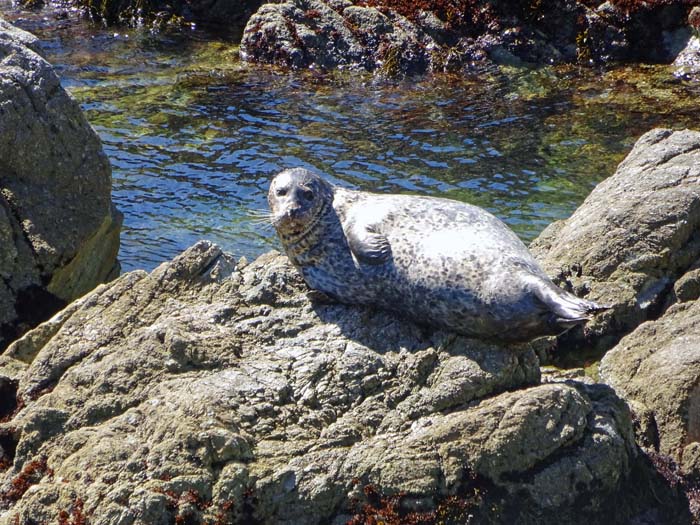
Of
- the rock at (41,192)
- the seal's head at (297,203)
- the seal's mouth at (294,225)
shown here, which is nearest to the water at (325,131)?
the rock at (41,192)

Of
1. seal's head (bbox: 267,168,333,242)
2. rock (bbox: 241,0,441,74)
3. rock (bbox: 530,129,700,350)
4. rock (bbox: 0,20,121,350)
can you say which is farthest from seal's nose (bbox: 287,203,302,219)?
rock (bbox: 241,0,441,74)

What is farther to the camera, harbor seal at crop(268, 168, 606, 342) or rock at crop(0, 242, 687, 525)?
harbor seal at crop(268, 168, 606, 342)

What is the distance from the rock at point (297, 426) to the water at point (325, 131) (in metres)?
4.20

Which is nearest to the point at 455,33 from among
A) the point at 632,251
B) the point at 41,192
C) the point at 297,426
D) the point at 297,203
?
the point at 632,251

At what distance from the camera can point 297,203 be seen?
6.24 meters

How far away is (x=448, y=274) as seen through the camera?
574 cm

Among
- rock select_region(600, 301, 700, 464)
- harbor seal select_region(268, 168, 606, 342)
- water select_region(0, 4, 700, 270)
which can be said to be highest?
harbor seal select_region(268, 168, 606, 342)

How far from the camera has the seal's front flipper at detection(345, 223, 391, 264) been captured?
5938 millimetres

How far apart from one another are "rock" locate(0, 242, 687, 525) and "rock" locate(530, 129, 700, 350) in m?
1.70

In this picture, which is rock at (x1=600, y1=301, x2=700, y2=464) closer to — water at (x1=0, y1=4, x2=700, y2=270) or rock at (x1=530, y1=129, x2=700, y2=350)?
rock at (x1=530, y1=129, x2=700, y2=350)

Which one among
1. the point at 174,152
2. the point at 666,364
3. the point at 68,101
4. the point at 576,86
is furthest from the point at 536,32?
the point at 666,364

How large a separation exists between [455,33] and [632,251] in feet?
31.9

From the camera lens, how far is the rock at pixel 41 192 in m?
7.50

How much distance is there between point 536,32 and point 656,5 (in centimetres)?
192
